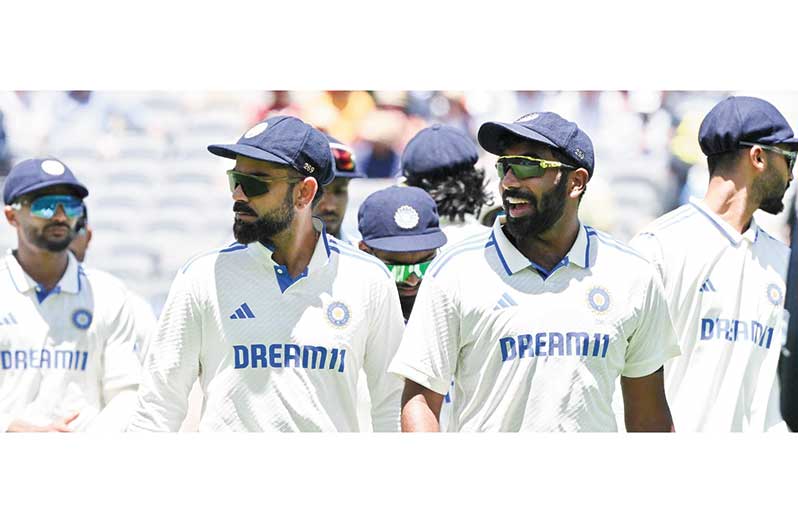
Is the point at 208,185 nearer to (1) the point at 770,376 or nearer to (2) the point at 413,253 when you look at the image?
(2) the point at 413,253

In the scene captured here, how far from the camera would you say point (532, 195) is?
178 inches

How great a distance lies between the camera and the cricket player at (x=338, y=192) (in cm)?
614

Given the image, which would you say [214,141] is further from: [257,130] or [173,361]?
[173,361]

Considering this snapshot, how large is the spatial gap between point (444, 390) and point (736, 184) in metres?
1.89

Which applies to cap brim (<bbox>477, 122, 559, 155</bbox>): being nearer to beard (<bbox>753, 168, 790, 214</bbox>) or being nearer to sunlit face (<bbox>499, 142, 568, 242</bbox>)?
sunlit face (<bbox>499, 142, 568, 242</bbox>)

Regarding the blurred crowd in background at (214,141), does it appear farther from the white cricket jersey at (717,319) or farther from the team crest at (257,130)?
the team crest at (257,130)

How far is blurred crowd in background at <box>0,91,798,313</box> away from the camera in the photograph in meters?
6.13

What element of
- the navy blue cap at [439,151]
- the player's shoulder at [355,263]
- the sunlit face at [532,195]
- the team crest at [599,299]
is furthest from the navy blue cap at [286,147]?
the navy blue cap at [439,151]

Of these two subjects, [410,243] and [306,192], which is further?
[410,243]

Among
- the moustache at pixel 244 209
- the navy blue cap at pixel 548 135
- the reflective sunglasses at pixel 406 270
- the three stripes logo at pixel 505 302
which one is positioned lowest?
the three stripes logo at pixel 505 302

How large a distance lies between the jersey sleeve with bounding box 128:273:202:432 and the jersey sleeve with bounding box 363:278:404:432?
64cm

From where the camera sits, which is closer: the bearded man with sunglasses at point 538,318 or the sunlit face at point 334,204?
the bearded man with sunglasses at point 538,318

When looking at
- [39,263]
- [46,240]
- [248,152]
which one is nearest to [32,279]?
[39,263]

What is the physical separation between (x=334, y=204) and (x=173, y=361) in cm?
183
